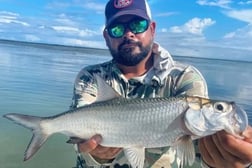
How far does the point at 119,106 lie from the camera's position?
3.46m

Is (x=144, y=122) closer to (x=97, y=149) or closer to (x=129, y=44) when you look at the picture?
(x=97, y=149)

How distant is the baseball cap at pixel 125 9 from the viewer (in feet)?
15.2

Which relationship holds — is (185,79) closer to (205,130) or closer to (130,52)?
(130,52)

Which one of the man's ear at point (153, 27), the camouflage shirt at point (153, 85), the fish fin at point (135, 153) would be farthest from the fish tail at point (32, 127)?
the man's ear at point (153, 27)

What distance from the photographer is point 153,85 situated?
454cm

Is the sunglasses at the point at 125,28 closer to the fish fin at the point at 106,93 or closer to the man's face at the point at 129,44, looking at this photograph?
the man's face at the point at 129,44

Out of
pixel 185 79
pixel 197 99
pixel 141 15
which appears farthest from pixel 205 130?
pixel 141 15

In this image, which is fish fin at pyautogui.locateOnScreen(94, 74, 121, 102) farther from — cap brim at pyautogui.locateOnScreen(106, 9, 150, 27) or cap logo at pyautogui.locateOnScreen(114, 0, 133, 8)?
cap logo at pyautogui.locateOnScreen(114, 0, 133, 8)

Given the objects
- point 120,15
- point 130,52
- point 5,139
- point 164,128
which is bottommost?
point 5,139

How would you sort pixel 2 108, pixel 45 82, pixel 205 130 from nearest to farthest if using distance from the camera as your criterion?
pixel 205 130
pixel 2 108
pixel 45 82

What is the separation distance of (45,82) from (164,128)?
13.8 metres

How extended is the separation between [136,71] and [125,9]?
747 millimetres

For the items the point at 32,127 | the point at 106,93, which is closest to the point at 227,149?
the point at 106,93

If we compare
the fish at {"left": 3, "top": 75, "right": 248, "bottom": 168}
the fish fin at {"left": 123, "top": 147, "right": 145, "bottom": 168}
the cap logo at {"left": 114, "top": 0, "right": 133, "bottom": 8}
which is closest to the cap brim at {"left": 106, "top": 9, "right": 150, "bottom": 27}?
the cap logo at {"left": 114, "top": 0, "right": 133, "bottom": 8}
